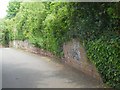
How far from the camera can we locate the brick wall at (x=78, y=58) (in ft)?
36.9

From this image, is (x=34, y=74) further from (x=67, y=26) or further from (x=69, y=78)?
(x=67, y=26)

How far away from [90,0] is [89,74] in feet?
10.6

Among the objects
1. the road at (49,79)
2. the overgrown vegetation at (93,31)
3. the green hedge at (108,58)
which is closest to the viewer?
the green hedge at (108,58)

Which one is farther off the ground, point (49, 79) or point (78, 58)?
point (78, 58)

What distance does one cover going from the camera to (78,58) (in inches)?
508

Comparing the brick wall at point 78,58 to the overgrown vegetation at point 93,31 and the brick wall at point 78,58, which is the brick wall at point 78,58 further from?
the overgrown vegetation at point 93,31

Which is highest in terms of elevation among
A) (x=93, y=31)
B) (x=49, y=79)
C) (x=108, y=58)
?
(x=93, y=31)

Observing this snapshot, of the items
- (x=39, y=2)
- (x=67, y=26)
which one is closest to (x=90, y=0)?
(x=67, y=26)

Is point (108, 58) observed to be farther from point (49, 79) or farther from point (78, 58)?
point (78, 58)

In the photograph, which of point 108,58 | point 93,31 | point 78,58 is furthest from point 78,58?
point 108,58

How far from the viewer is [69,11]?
43.8 ft

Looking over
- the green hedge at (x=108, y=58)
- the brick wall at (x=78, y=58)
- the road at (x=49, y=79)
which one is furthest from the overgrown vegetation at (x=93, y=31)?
the road at (x=49, y=79)

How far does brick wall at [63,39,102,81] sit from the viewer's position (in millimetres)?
11239

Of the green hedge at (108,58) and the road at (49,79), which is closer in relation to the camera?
the green hedge at (108,58)
